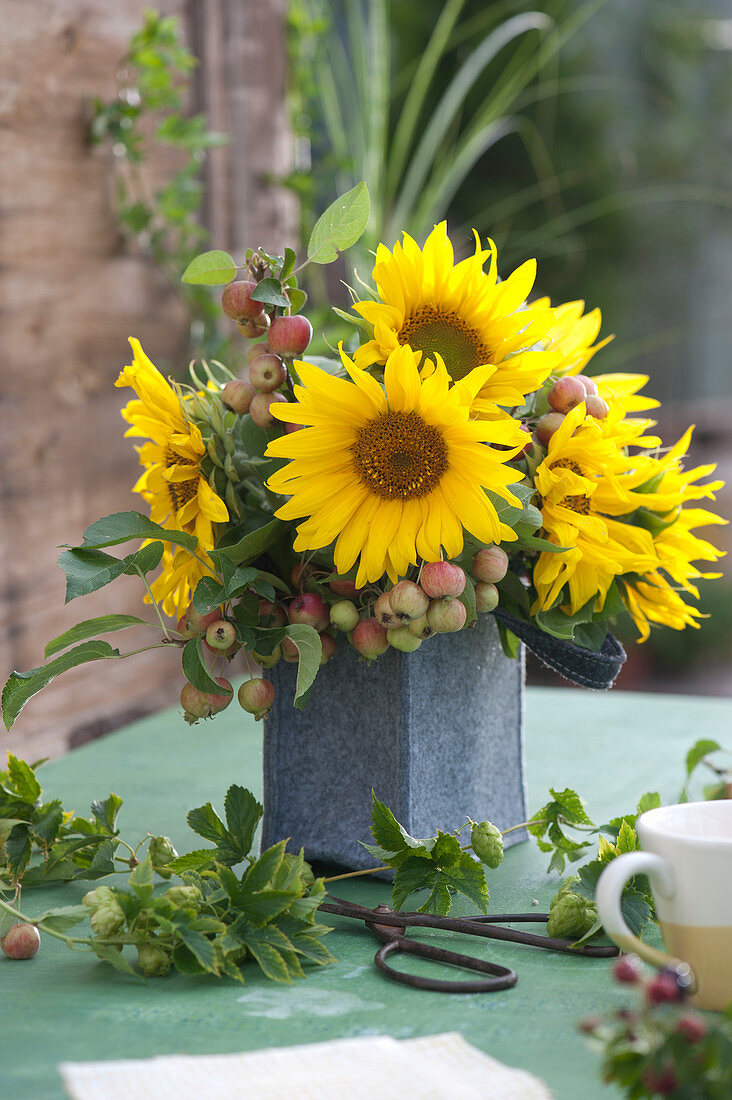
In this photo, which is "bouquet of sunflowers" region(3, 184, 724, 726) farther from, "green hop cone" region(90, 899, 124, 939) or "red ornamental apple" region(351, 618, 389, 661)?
"green hop cone" region(90, 899, 124, 939)

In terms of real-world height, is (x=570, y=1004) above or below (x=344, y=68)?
below

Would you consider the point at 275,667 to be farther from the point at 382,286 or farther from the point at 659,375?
the point at 659,375

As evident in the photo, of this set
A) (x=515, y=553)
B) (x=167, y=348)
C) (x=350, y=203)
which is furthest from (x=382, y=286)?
(x=167, y=348)

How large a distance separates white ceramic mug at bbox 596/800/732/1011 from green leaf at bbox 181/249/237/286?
34 cm

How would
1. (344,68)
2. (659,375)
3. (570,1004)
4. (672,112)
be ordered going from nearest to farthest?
1. (570,1004)
2. (344,68)
3. (672,112)
4. (659,375)

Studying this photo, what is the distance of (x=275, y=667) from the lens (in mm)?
618

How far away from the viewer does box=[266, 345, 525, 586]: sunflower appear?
0.50 m

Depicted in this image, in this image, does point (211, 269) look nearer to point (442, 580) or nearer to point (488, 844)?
point (442, 580)

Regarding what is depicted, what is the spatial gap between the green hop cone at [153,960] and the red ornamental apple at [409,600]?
0.60 ft

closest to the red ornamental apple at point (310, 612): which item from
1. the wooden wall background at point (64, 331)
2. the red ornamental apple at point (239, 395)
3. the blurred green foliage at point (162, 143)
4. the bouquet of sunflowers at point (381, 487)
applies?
the bouquet of sunflowers at point (381, 487)

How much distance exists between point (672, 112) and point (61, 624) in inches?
114

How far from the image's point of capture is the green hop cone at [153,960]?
1.56ft

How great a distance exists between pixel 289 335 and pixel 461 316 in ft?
0.28

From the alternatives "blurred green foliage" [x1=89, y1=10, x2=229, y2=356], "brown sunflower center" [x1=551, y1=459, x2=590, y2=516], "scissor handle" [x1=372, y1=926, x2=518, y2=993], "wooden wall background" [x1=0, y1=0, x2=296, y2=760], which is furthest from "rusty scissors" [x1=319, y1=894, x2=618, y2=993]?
"blurred green foliage" [x1=89, y1=10, x2=229, y2=356]
